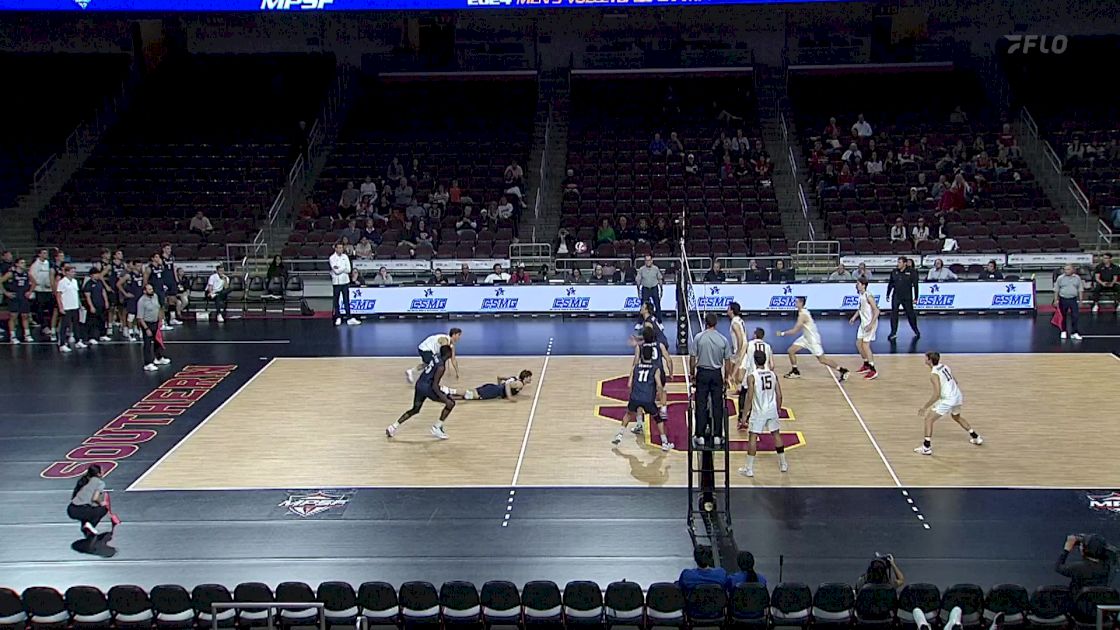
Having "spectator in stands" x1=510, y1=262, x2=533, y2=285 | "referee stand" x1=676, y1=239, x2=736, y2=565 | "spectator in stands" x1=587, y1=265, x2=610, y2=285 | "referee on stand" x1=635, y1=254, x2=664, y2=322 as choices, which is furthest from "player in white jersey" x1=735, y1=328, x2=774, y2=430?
"spectator in stands" x1=510, y1=262, x2=533, y2=285

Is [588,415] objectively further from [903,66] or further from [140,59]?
[140,59]

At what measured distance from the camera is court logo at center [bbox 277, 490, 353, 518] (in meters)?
13.9

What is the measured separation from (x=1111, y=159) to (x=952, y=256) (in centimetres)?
764

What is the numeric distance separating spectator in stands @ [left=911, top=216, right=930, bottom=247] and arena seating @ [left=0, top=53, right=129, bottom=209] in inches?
1000

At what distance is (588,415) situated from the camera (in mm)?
17922

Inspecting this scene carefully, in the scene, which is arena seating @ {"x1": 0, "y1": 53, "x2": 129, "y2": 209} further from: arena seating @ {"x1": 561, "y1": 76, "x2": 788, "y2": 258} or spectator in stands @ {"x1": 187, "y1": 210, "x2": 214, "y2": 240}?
arena seating @ {"x1": 561, "y1": 76, "x2": 788, "y2": 258}

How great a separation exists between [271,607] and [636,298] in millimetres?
17498

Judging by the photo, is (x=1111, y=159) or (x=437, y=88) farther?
(x=437, y=88)

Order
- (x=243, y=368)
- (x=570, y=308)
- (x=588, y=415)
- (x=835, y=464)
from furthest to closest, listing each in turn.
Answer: (x=570, y=308), (x=243, y=368), (x=588, y=415), (x=835, y=464)

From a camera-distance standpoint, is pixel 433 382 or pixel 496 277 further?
pixel 496 277

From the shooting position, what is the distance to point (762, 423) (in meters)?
14.5

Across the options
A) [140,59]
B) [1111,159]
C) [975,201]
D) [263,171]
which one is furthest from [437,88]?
[1111,159]

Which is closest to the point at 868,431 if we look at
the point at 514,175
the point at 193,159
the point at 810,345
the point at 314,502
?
the point at 810,345

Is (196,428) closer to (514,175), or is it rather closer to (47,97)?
(514,175)
